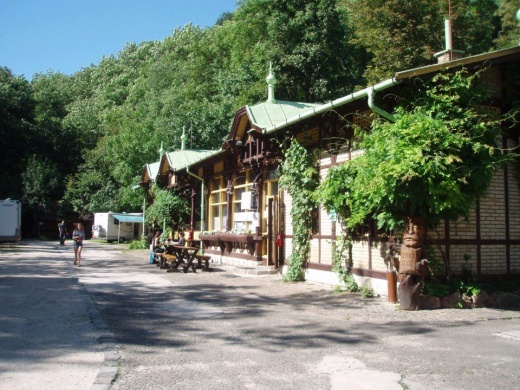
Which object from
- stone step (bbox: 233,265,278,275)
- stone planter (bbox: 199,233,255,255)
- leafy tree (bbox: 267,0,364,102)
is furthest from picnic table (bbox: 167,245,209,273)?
leafy tree (bbox: 267,0,364,102)

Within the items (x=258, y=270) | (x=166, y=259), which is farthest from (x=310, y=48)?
(x=258, y=270)

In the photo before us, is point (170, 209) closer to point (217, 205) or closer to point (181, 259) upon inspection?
point (217, 205)

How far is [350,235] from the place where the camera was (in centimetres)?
1158

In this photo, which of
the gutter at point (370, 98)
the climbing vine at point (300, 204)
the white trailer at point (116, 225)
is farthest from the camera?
the white trailer at point (116, 225)

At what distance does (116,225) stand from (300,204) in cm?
3465

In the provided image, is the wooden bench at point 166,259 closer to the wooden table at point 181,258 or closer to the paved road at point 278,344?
the wooden table at point 181,258

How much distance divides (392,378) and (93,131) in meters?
56.6

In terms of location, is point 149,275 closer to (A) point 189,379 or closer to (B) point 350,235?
(B) point 350,235

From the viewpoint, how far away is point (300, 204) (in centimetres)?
1335

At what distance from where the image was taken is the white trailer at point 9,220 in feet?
107

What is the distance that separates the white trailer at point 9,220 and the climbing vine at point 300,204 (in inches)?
994

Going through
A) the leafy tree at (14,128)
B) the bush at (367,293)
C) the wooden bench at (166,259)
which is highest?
the leafy tree at (14,128)

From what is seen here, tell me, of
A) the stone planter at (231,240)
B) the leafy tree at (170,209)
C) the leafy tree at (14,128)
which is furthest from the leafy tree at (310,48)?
the leafy tree at (14,128)

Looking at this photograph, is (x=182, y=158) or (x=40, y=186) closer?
(x=182, y=158)
